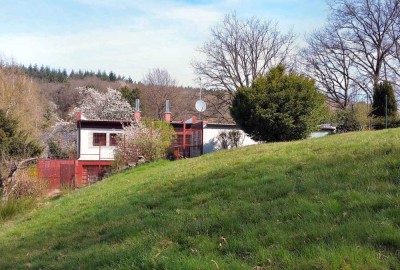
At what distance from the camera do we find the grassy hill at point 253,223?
3.94 metres

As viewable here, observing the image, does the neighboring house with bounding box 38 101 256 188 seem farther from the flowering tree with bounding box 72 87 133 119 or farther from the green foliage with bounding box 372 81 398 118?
the flowering tree with bounding box 72 87 133 119

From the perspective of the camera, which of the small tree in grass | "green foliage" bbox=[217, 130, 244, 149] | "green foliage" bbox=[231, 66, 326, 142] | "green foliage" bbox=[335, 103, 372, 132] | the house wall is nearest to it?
"green foliage" bbox=[231, 66, 326, 142]

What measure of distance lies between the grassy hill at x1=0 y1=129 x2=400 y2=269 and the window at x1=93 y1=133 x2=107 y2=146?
73.8 ft

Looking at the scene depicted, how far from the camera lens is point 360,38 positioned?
37.8 meters

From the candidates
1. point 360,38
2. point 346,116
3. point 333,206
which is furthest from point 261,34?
point 333,206

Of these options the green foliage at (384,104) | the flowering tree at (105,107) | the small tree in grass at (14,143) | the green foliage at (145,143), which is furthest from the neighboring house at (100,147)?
the flowering tree at (105,107)

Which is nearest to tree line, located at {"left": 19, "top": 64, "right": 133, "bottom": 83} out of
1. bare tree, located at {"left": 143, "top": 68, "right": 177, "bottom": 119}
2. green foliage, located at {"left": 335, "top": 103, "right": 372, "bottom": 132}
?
bare tree, located at {"left": 143, "top": 68, "right": 177, "bottom": 119}

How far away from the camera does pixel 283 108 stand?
671 inches

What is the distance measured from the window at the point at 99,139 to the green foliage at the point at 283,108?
16177mm

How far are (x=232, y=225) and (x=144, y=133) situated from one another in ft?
54.5

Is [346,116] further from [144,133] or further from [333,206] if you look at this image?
[333,206]

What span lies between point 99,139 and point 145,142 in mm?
11730

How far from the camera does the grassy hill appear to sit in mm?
3936

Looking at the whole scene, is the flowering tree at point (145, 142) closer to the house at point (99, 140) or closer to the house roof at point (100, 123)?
the house at point (99, 140)
